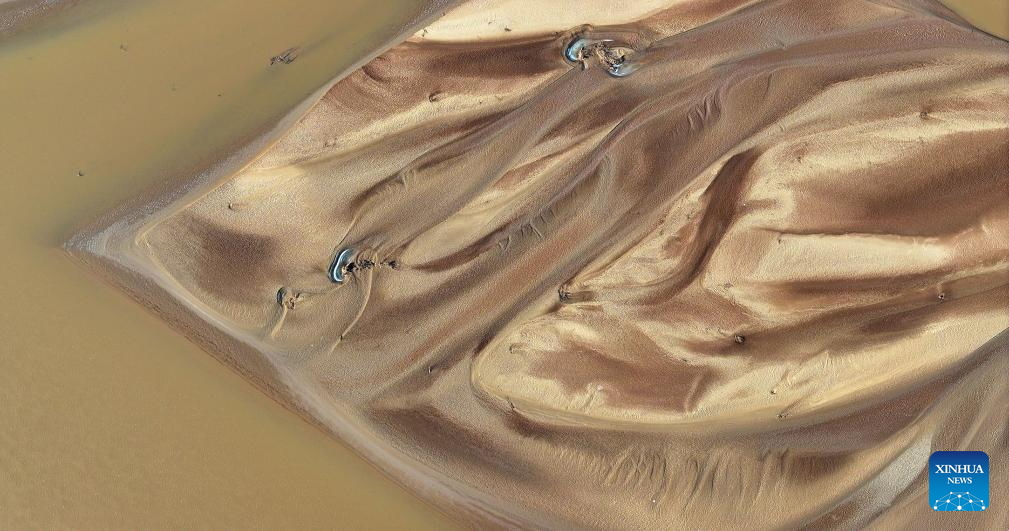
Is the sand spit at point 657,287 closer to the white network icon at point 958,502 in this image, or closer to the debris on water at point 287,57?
the white network icon at point 958,502

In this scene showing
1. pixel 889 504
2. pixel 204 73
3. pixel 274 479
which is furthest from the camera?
pixel 204 73

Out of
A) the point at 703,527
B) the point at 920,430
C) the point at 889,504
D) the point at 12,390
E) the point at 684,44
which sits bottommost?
the point at 12,390

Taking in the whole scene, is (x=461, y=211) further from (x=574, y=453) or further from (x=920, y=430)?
(x=920, y=430)

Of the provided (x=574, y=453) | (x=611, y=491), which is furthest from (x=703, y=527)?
(x=574, y=453)

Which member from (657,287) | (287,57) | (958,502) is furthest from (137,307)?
(958,502)

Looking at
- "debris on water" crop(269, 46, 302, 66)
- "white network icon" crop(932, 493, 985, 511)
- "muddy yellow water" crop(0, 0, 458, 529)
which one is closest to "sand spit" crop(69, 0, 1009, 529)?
"white network icon" crop(932, 493, 985, 511)

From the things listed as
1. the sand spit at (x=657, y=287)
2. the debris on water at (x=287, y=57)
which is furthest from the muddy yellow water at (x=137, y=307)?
the sand spit at (x=657, y=287)

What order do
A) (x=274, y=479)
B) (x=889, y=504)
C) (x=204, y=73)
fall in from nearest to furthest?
(x=889, y=504), (x=274, y=479), (x=204, y=73)
